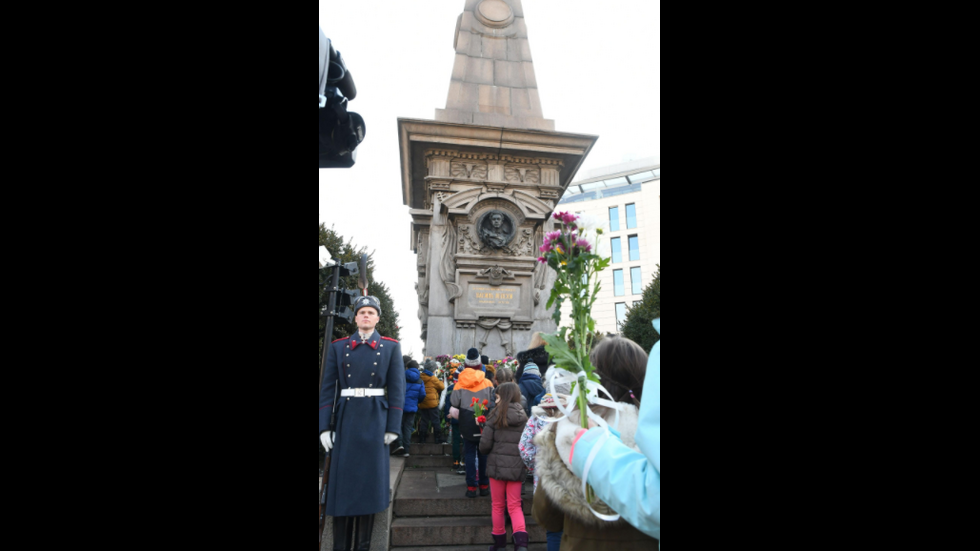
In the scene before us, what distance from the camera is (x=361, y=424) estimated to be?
14.3ft

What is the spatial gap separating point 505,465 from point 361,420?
1.32 m

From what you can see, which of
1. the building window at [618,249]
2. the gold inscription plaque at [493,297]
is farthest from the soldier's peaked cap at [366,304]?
the building window at [618,249]

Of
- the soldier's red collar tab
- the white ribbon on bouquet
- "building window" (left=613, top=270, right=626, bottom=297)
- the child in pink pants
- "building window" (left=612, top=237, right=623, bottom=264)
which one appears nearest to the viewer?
the white ribbon on bouquet

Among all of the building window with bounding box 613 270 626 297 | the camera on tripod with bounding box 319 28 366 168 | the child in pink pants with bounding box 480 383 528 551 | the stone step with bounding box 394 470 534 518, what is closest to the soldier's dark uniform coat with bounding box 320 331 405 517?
the child in pink pants with bounding box 480 383 528 551

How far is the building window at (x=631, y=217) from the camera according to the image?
141 feet

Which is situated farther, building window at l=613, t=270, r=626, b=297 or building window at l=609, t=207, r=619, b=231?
building window at l=609, t=207, r=619, b=231

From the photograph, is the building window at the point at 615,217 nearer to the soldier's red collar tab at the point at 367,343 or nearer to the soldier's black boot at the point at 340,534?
the soldier's red collar tab at the point at 367,343

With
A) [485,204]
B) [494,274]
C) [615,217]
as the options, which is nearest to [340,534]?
[494,274]

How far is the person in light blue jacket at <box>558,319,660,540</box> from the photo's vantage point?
1.57 metres

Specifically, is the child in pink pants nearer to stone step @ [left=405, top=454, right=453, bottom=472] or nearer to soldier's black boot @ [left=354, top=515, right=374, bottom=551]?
soldier's black boot @ [left=354, top=515, right=374, bottom=551]

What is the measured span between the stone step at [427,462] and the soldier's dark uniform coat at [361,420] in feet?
10.4

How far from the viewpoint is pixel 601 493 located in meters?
1.69
